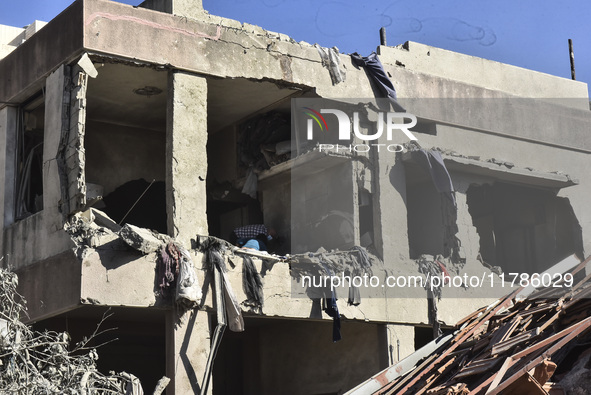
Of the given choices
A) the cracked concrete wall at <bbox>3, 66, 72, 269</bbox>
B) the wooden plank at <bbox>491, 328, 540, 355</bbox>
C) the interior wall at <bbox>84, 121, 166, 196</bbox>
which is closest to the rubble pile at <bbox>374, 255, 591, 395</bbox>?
the wooden plank at <bbox>491, 328, 540, 355</bbox>

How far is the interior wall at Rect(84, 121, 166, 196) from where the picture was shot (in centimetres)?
1844

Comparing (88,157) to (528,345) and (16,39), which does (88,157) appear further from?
(528,345)

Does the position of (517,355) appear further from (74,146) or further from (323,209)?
(323,209)

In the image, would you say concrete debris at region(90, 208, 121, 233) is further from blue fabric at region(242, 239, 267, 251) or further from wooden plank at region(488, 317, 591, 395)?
wooden plank at region(488, 317, 591, 395)

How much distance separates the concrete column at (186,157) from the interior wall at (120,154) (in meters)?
3.49

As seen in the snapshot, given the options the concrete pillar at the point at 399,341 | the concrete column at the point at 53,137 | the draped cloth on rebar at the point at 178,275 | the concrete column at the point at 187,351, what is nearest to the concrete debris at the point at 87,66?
the concrete column at the point at 53,137

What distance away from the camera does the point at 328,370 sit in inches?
679

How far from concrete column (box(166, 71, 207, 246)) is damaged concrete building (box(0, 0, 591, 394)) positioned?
0.03 meters

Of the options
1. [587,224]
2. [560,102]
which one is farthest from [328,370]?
[560,102]

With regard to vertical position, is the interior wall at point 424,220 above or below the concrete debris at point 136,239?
above

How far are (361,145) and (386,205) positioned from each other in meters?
1.06

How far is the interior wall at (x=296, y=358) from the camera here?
16.9 m

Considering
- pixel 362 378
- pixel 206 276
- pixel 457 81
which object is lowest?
pixel 362 378

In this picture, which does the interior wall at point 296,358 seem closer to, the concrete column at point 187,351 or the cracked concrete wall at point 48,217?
the concrete column at point 187,351
